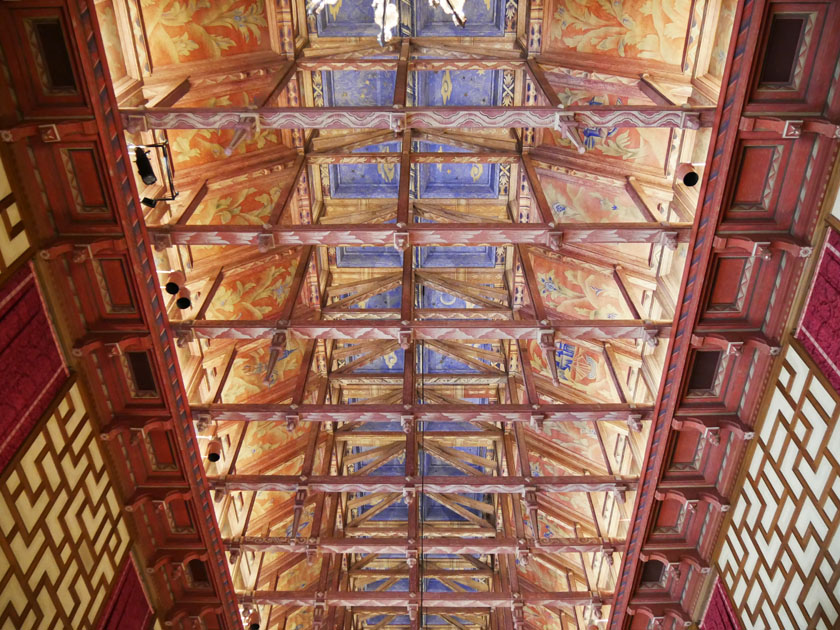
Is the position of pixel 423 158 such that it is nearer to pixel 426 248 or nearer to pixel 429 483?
pixel 426 248

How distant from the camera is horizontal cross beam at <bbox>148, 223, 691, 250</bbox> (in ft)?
25.7

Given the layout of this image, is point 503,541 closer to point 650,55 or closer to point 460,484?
point 460,484

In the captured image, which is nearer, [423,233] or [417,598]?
[423,233]

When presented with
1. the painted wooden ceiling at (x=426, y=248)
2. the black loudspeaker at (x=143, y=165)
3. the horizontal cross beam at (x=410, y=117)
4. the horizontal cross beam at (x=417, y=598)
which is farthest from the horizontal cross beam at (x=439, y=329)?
the horizontal cross beam at (x=417, y=598)

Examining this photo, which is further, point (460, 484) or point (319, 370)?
point (319, 370)

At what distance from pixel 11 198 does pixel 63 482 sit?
3.31 metres

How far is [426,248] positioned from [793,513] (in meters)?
7.14

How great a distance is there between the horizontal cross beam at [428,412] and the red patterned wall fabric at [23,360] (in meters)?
2.30

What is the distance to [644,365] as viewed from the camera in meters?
9.73

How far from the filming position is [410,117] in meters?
7.55

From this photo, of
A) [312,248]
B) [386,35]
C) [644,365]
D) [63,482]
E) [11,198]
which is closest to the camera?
[386,35]

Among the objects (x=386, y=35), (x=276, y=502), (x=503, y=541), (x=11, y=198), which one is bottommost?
(x=276, y=502)

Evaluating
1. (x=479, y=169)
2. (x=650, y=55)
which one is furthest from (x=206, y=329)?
(x=650, y=55)

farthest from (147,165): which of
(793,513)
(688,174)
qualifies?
(793,513)
